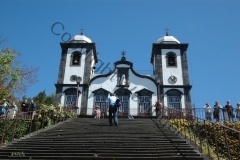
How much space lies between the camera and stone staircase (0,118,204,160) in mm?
8109

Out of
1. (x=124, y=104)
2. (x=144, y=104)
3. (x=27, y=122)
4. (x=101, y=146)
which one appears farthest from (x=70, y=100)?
(x=101, y=146)

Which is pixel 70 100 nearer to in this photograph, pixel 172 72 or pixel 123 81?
pixel 123 81

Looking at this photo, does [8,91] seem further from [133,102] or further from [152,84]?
[152,84]

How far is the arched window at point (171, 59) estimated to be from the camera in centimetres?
2716

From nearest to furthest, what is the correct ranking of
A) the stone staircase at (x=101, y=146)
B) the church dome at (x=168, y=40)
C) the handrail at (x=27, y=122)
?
1. the stone staircase at (x=101, y=146)
2. the handrail at (x=27, y=122)
3. the church dome at (x=168, y=40)

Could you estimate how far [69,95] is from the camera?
82.7 ft

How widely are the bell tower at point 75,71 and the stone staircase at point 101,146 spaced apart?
13.2 meters

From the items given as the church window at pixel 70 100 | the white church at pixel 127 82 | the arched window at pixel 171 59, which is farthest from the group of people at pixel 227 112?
the church window at pixel 70 100

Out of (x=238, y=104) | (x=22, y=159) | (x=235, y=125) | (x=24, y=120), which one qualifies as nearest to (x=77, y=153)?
(x=22, y=159)

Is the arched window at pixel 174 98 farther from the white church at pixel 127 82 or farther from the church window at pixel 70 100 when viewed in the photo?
the church window at pixel 70 100

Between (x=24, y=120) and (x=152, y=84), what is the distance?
13.2m

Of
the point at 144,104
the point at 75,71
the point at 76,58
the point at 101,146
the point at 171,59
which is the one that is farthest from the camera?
the point at 76,58

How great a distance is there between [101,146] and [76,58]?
19.7 m

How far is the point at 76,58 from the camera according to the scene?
27953 mm
